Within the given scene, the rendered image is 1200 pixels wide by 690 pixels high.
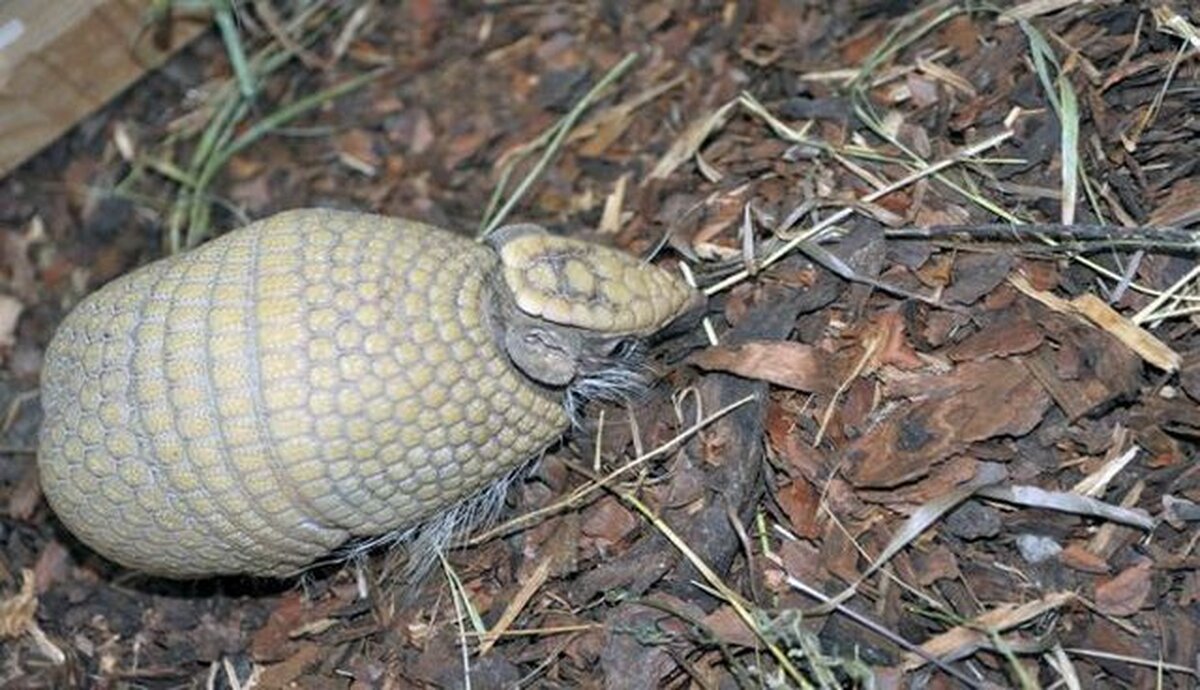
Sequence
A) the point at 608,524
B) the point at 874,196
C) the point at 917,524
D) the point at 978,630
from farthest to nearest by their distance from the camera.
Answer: the point at 874,196
the point at 608,524
the point at 917,524
the point at 978,630

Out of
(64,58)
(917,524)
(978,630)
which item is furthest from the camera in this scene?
(64,58)

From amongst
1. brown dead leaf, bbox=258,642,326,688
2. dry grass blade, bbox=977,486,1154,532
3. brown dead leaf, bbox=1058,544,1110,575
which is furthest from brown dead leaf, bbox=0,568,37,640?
brown dead leaf, bbox=1058,544,1110,575

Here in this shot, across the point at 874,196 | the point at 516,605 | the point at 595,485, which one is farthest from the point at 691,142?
the point at 516,605

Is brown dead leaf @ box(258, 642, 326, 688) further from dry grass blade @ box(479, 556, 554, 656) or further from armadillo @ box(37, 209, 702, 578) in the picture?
Result: dry grass blade @ box(479, 556, 554, 656)

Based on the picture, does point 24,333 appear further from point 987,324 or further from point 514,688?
point 987,324

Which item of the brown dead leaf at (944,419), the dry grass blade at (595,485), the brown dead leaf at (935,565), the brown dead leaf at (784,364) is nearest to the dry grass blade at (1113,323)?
the brown dead leaf at (944,419)

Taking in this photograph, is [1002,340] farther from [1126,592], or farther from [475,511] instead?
[475,511]

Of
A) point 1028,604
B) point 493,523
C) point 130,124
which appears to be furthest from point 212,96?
point 1028,604
